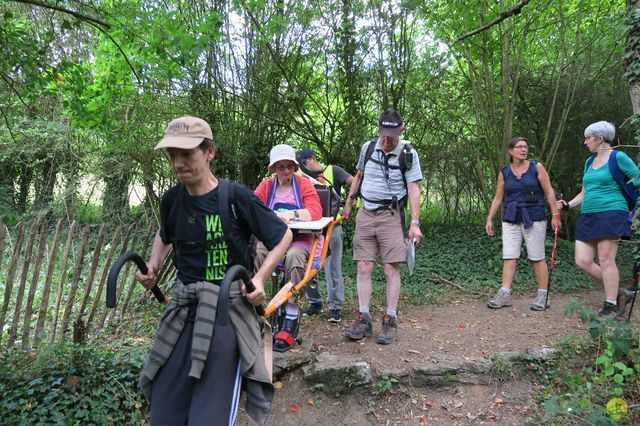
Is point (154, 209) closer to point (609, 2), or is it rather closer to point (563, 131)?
point (563, 131)

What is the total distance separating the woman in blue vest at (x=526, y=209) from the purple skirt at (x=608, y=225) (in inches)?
22.4

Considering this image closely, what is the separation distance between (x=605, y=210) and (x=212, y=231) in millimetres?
4336

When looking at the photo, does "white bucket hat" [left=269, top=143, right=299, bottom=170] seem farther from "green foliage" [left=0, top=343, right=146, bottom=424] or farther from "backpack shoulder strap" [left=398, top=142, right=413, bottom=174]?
"green foliage" [left=0, top=343, right=146, bottom=424]

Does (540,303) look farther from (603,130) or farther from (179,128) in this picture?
(179,128)

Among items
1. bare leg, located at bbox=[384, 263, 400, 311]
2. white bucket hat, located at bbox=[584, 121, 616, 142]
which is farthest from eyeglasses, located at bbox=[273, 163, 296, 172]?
white bucket hat, located at bbox=[584, 121, 616, 142]

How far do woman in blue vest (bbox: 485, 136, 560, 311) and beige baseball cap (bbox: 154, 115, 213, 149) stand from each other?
448cm

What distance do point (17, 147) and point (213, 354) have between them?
9.84 metres

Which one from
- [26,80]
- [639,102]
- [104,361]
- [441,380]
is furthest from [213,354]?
[639,102]

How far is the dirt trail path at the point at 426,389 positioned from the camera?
368 cm

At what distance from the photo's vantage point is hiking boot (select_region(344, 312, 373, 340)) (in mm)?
4469

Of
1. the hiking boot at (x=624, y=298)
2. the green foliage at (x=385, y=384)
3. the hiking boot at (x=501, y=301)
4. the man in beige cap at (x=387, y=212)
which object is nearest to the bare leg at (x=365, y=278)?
the man in beige cap at (x=387, y=212)

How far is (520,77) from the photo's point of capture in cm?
925

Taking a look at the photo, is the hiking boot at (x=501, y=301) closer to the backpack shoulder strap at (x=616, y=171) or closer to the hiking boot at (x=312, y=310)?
the backpack shoulder strap at (x=616, y=171)

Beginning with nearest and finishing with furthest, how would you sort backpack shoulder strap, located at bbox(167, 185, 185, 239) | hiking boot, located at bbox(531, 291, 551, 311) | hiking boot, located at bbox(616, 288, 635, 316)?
backpack shoulder strap, located at bbox(167, 185, 185, 239), hiking boot, located at bbox(616, 288, 635, 316), hiking boot, located at bbox(531, 291, 551, 311)
